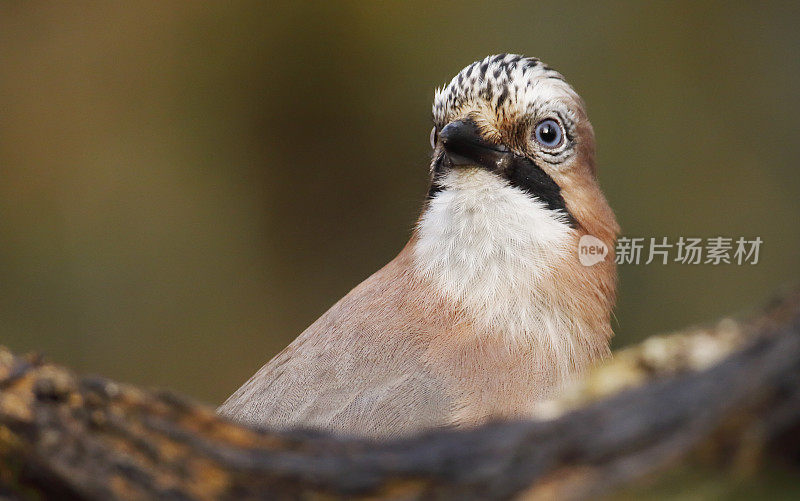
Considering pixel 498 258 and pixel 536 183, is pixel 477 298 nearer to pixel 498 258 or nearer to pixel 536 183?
pixel 498 258

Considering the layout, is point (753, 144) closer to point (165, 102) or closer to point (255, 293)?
point (255, 293)

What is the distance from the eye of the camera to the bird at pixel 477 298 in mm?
3176

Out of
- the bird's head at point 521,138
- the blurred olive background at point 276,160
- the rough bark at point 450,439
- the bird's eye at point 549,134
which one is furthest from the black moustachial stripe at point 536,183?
the blurred olive background at point 276,160

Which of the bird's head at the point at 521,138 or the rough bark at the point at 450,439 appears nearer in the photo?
the rough bark at the point at 450,439

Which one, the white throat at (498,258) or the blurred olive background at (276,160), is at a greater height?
the blurred olive background at (276,160)

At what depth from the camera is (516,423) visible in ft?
5.24

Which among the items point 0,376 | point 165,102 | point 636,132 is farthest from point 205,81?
point 0,376

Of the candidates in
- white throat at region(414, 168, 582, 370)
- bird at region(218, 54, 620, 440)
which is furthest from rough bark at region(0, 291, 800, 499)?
white throat at region(414, 168, 582, 370)

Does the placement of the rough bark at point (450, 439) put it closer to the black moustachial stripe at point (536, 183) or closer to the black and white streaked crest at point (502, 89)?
the black moustachial stripe at point (536, 183)

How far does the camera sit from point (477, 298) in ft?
11.4

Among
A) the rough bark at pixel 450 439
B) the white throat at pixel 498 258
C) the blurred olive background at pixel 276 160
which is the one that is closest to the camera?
the rough bark at pixel 450 439

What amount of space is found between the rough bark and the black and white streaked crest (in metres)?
2.12

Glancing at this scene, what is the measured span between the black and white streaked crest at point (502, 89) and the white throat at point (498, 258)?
0.35 meters

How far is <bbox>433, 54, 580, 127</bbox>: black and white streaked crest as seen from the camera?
3.75 meters
